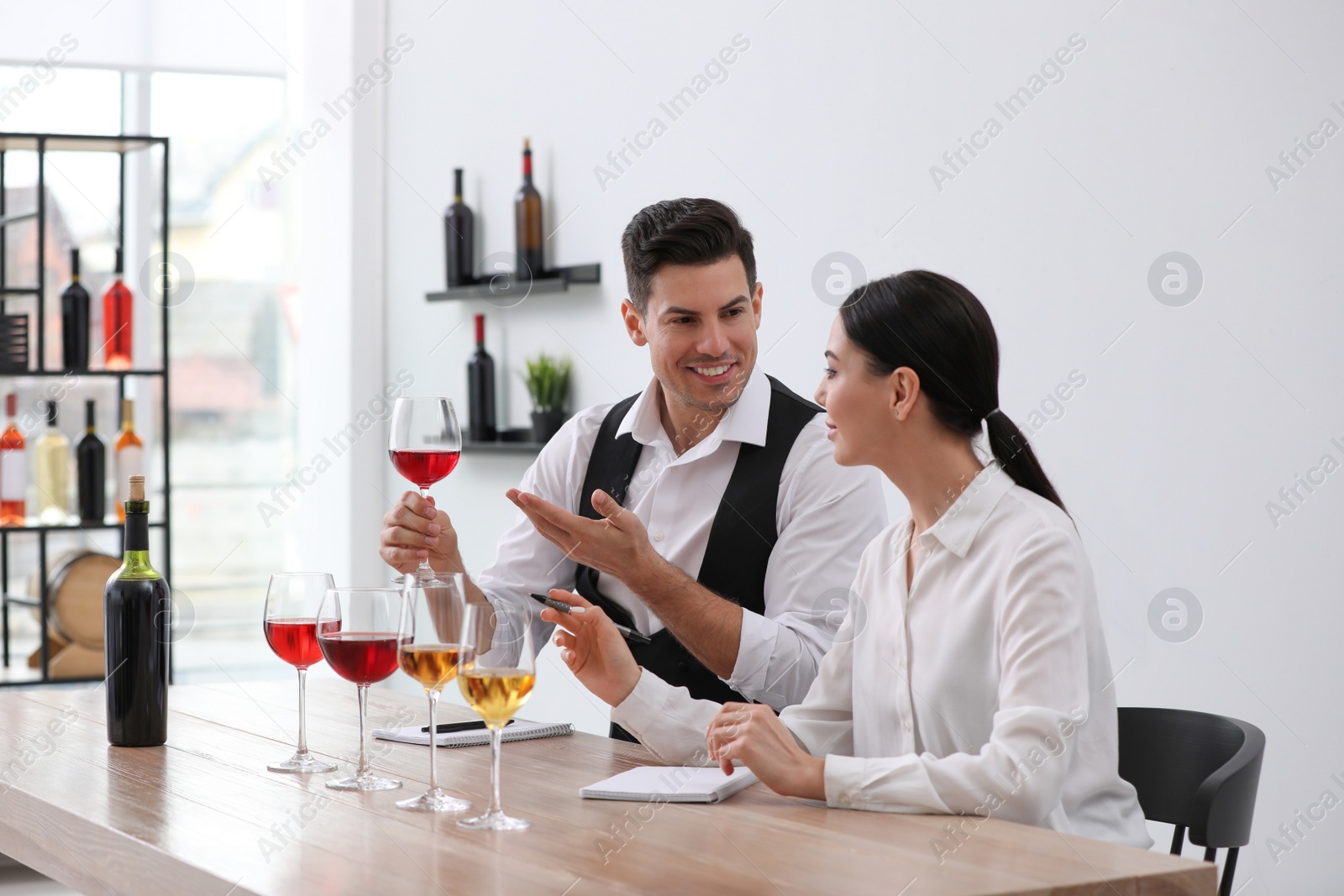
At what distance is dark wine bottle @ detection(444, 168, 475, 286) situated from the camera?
4520 mm

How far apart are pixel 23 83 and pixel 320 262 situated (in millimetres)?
1265

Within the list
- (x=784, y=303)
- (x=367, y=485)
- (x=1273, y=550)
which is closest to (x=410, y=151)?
(x=367, y=485)

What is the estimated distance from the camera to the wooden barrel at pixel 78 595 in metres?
4.25

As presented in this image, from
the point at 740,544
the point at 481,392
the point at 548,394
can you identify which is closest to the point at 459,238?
the point at 481,392

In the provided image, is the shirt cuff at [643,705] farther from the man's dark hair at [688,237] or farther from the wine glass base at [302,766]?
the man's dark hair at [688,237]

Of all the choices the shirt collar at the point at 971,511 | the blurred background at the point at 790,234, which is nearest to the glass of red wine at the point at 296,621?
the shirt collar at the point at 971,511

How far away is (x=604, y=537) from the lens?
1983 millimetres

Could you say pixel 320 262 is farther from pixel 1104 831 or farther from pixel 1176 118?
pixel 1104 831

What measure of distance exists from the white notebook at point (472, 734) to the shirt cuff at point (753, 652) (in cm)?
31

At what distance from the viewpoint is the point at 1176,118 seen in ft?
8.32

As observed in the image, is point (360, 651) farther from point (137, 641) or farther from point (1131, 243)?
point (1131, 243)

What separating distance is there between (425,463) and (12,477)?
2907mm

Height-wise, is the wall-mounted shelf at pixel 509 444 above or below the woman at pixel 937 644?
above

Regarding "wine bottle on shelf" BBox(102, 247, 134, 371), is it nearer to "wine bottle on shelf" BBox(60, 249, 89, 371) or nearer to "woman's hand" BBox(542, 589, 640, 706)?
"wine bottle on shelf" BBox(60, 249, 89, 371)
